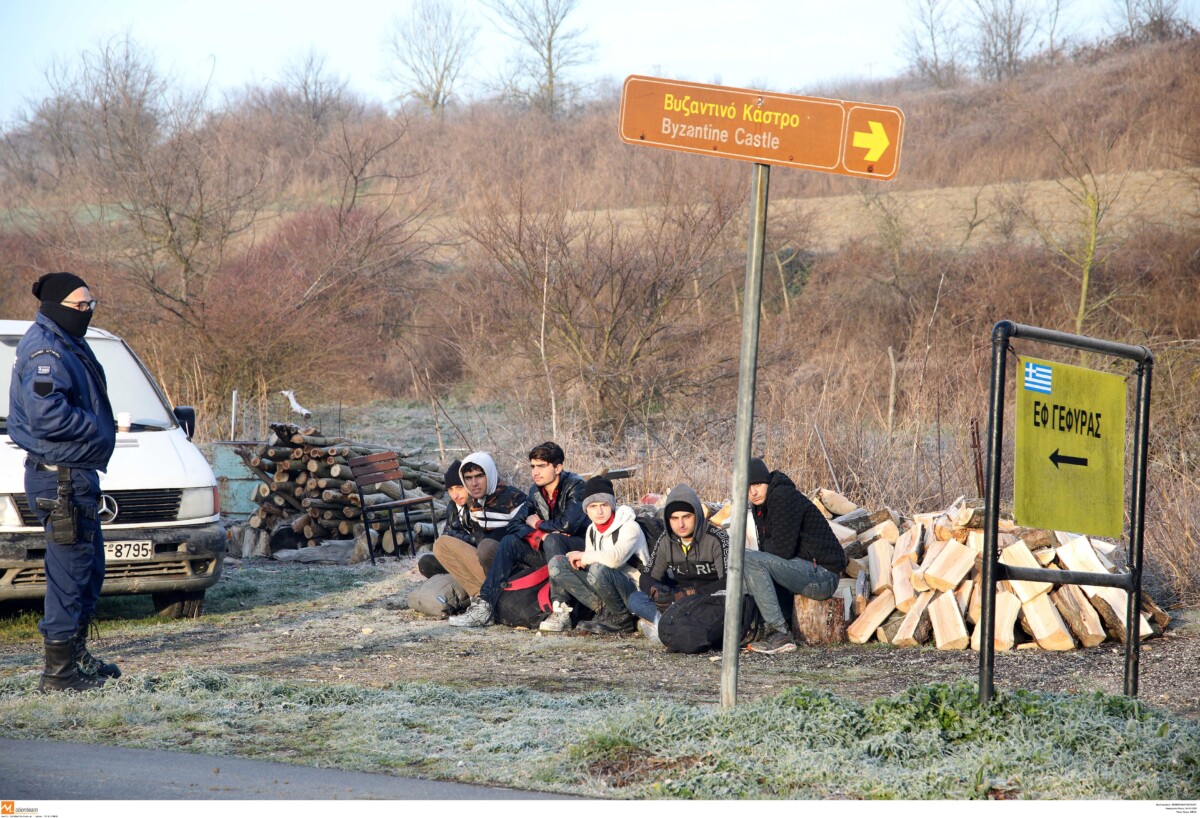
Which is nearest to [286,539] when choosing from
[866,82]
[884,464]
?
[884,464]

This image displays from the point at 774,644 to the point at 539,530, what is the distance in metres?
2.14

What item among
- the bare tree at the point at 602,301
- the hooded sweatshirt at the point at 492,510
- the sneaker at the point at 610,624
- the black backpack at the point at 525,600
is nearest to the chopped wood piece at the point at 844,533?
the sneaker at the point at 610,624

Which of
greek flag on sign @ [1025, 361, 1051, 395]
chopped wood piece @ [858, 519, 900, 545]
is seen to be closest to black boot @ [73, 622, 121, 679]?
greek flag on sign @ [1025, 361, 1051, 395]

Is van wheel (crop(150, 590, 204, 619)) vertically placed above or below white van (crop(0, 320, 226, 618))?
below

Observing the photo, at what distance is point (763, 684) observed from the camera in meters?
6.71

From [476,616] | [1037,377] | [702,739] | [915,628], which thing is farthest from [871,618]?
[702,739]

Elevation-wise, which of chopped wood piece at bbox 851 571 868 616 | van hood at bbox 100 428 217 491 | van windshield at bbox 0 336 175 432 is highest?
van windshield at bbox 0 336 175 432

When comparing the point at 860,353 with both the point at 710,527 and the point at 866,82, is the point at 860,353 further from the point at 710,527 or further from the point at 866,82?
the point at 866,82

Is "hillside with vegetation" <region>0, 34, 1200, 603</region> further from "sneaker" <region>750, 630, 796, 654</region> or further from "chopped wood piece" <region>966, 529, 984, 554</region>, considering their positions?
"sneaker" <region>750, 630, 796, 654</region>

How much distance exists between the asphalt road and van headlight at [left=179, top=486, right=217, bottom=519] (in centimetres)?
371

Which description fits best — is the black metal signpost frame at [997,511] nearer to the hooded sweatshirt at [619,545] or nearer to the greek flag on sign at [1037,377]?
the greek flag on sign at [1037,377]

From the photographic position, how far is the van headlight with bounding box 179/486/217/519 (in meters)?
8.39

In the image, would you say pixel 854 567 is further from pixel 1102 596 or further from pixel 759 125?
pixel 759 125

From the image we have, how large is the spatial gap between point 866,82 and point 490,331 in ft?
161
